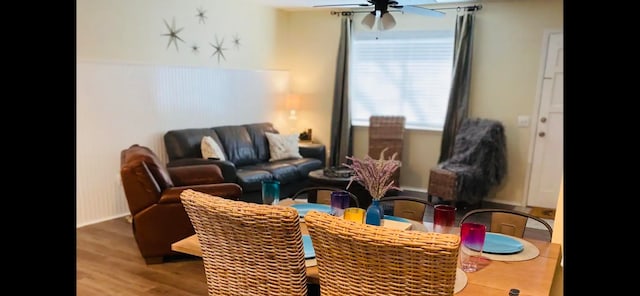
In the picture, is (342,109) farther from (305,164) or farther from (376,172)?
(376,172)

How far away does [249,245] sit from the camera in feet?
4.68

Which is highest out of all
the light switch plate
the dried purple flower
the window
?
the window

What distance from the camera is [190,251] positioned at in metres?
1.71

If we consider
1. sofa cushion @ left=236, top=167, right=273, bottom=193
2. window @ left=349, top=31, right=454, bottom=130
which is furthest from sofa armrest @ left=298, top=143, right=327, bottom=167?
sofa cushion @ left=236, top=167, right=273, bottom=193

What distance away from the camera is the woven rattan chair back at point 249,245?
135cm

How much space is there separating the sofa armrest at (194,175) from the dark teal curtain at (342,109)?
259 cm

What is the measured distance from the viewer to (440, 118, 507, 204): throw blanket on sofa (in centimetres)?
478

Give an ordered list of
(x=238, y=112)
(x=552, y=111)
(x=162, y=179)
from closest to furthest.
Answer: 1. (x=162, y=179)
2. (x=552, y=111)
3. (x=238, y=112)

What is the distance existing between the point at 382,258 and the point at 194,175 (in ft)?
9.03

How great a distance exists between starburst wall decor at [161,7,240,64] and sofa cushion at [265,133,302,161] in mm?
1144

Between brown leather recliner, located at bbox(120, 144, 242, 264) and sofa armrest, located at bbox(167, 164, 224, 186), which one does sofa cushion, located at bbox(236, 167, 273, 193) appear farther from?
brown leather recliner, located at bbox(120, 144, 242, 264)
